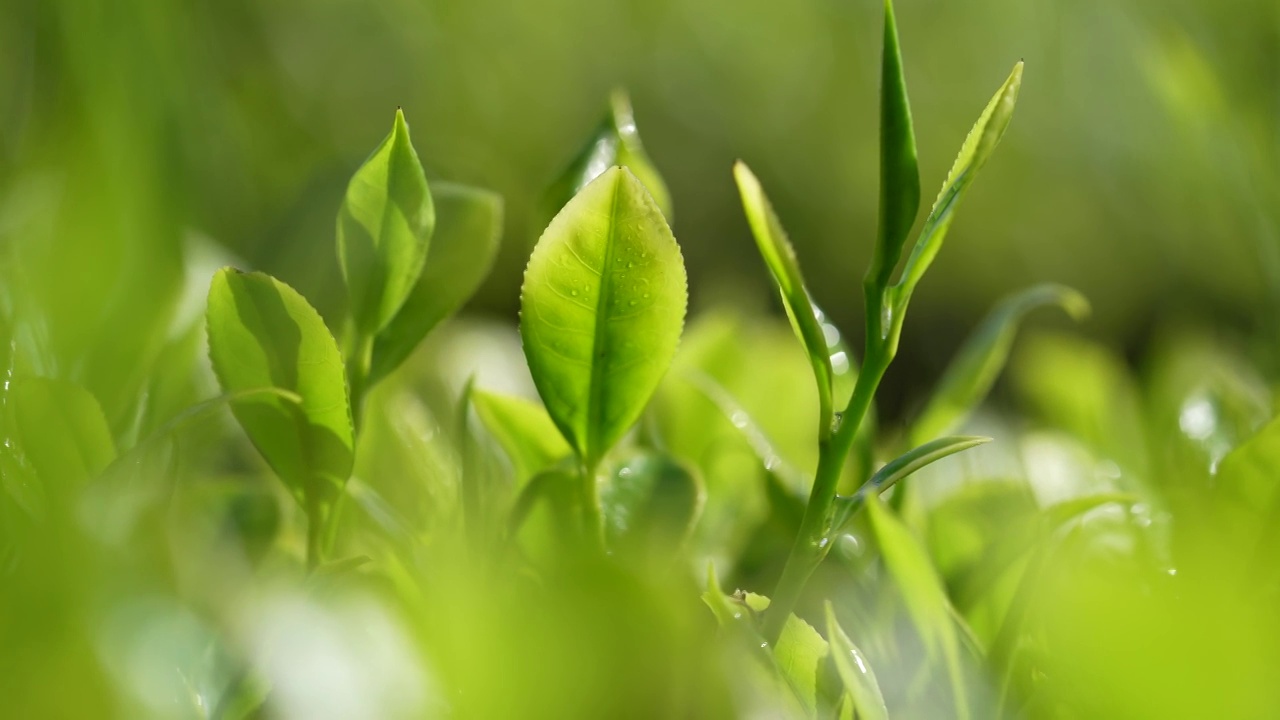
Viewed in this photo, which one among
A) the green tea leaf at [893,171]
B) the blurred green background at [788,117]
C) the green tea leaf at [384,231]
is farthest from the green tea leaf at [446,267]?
the blurred green background at [788,117]

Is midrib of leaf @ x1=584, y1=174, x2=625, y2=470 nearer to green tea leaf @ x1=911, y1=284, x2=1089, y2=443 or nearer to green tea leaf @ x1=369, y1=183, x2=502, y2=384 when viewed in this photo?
green tea leaf @ x1=369, y1=183, x2=502, y2=384

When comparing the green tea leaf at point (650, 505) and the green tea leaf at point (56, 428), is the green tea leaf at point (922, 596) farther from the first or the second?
the green tea leaf at point (56, 428)

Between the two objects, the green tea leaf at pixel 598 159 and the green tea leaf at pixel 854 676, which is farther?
the green tea leaf at pixel 598 159

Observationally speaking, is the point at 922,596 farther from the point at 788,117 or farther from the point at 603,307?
the point at 788,117

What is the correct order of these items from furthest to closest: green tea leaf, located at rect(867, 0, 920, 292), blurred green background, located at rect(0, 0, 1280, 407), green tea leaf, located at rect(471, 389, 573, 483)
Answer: blurred green background, located at rect(0, 0, 1280, 407), green tea leaf, located at rect(471, 389, 573, 483), green tea leaf, located at rect(867, 0, 920, 292)

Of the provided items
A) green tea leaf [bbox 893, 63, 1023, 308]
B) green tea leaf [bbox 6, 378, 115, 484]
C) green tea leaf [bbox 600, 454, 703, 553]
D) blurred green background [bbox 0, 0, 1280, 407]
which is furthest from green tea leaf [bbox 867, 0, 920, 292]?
blurred green background [bbox 0, 0, 1280, 407]

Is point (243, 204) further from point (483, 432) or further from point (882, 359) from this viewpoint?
point (882, 359)

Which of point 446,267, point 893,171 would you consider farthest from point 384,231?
point 893,171

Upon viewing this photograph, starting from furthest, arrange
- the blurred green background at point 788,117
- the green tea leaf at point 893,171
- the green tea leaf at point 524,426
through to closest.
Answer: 1. the blurred green background at point 788,117
2. the green tea leaf at point 524,426
3. the green tea leaf at point 893,171
